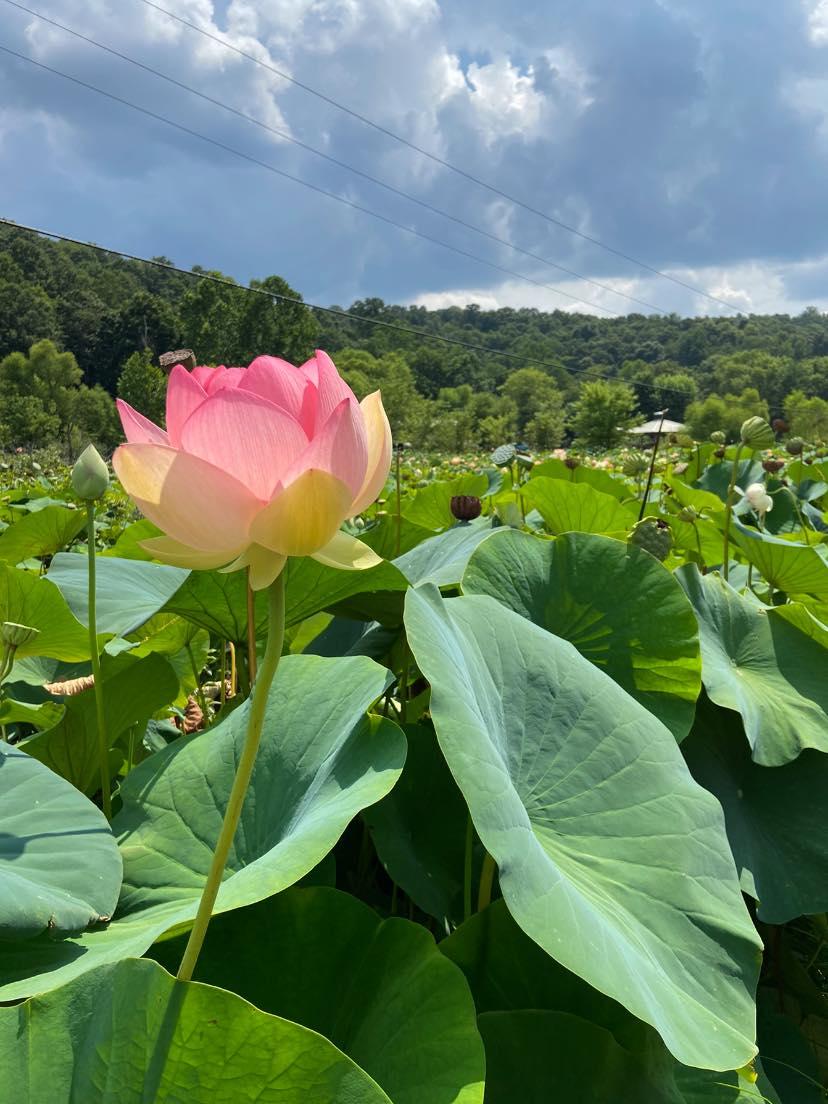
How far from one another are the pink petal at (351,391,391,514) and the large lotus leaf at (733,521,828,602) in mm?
1020

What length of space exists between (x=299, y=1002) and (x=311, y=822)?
4.0 inches

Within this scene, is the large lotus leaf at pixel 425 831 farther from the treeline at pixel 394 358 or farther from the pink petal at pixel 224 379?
the treeline at pixel 394 358

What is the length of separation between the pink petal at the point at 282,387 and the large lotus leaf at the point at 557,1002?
0.34m

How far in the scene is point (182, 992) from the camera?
30 centimetres

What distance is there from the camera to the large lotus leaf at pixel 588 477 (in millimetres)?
2004

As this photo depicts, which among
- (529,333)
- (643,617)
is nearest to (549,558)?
(643,617)

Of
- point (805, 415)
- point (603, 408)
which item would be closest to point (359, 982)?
point (805, 415)

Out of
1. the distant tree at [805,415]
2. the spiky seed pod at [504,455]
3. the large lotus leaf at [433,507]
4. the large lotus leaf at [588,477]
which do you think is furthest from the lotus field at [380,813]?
the distant tree at [805,415]

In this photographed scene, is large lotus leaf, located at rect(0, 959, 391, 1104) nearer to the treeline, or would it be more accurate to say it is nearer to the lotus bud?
the lotus bud

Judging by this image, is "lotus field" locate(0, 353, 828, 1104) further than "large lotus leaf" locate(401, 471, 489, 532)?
No

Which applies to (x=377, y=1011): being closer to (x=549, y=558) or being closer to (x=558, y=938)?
(x=558, y=938)

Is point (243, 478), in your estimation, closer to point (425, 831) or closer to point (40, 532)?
point (425, 831)

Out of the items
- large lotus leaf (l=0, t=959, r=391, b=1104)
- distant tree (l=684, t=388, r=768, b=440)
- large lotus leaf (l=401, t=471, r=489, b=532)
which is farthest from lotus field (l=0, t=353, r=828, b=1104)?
distant tree (l=684, t=388, r=768, b=440)

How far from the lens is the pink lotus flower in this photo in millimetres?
300
